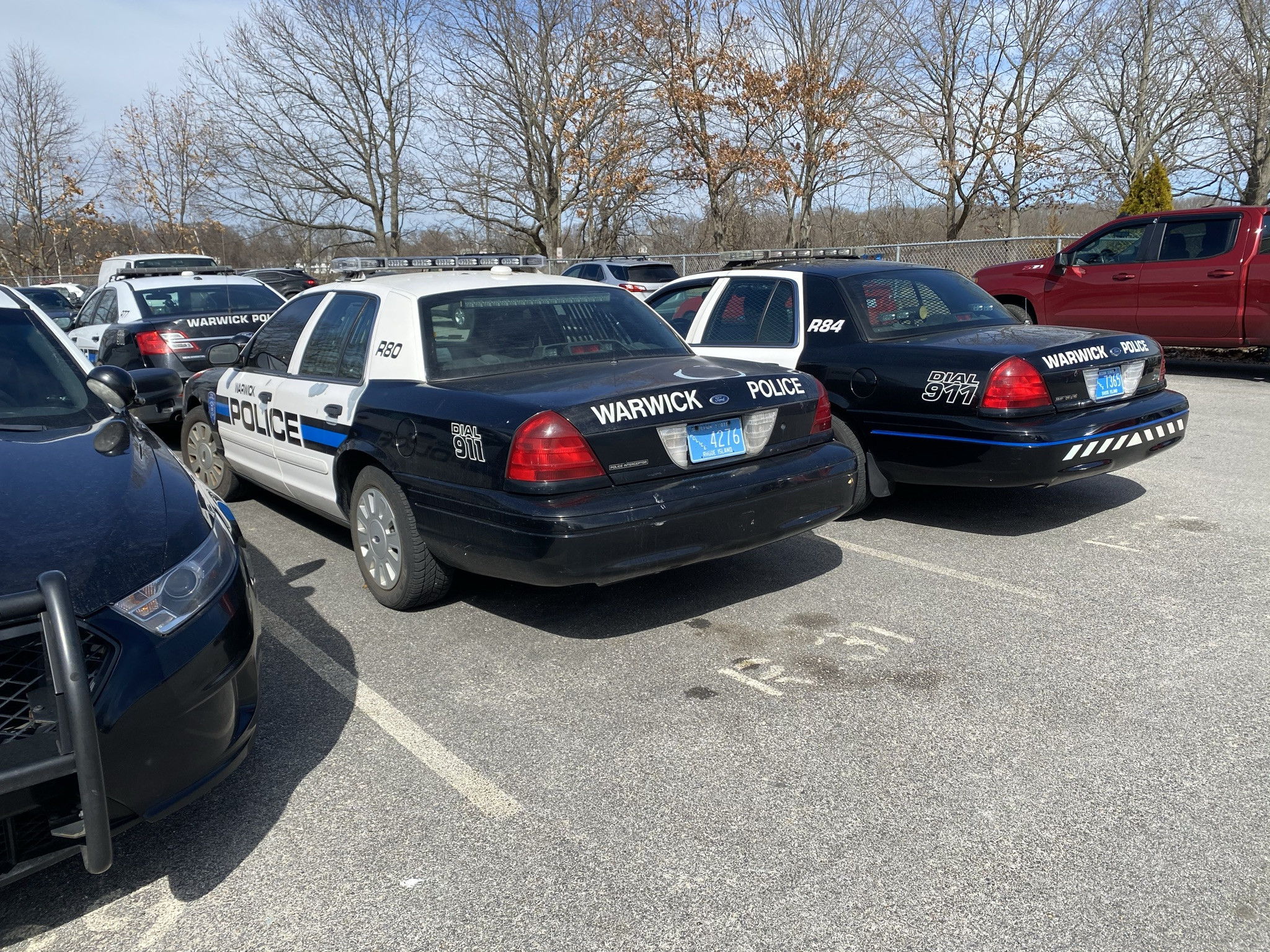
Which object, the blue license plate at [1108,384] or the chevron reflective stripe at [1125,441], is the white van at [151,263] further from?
the chevron reflective stripe at [1125,441]

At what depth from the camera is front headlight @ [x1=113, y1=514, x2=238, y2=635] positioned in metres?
2.45

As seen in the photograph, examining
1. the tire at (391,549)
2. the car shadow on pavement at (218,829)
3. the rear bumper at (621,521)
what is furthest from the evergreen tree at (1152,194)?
the car shadow on pavement at (218,829)

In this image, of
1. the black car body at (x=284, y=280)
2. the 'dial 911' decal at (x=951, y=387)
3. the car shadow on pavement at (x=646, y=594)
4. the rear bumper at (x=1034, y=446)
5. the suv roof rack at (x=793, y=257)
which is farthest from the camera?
the black car body at (x=284, y=280)

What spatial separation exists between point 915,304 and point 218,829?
4743mm

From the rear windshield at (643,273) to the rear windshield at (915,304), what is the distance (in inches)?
555

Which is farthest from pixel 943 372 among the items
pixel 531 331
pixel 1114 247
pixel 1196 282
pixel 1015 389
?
pixel 1114 247

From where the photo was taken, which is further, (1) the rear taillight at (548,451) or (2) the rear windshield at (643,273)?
(2) the rear windshield at (643,273)

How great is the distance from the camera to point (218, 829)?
2.84 metres

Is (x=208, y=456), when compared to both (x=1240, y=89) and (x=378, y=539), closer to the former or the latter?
(x=378, y=539)

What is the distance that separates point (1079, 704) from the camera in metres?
3.41

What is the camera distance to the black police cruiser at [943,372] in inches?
200

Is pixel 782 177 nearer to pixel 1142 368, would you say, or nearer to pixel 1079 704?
pixel 1142 368

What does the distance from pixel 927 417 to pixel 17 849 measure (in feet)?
14.7

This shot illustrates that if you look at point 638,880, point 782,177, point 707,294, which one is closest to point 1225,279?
point 707,294
